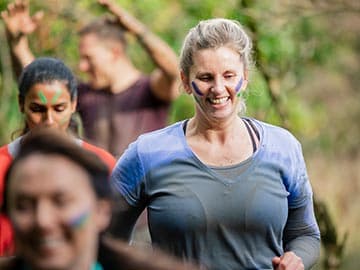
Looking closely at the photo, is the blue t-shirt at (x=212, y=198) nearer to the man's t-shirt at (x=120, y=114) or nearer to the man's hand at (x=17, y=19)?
the man's hand at (x=17, y=19)

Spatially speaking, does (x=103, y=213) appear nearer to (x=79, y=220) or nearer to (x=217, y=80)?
(x=79, y=220)

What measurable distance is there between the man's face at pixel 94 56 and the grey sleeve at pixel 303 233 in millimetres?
3740

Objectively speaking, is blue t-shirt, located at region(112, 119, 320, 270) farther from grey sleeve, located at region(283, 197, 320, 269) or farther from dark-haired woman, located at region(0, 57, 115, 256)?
dark-haired woman, located at region(0, 57, 115, 256)

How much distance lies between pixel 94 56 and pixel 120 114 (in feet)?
2.07

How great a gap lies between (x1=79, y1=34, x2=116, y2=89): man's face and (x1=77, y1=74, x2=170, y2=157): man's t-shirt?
0.87 feet

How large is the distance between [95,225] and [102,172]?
0.44 ft

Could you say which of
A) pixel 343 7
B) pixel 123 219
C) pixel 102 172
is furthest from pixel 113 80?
pixel 102 172

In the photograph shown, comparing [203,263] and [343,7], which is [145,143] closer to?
[203,263]

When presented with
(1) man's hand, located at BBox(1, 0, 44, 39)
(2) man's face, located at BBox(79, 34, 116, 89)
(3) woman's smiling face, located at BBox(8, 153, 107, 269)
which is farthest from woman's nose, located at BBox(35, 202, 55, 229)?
(2) man's face, located at BBox(79, 34, 116, 89)

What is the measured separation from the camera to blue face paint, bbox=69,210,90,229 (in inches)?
134

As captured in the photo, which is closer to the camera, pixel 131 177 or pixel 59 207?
pixel 59 207

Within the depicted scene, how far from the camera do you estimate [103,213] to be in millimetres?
3572

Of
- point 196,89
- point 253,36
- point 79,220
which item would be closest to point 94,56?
point 253,36

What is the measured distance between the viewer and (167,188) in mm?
5453
